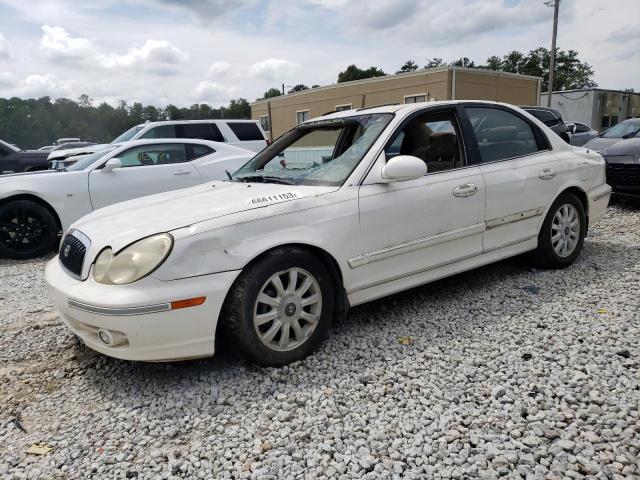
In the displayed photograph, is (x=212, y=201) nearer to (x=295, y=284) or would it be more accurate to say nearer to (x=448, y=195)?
(x=295, y=284)

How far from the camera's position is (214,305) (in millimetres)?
2691

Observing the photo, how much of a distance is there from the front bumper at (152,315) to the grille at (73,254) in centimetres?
22

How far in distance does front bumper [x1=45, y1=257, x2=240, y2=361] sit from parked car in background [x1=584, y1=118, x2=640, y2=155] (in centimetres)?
846

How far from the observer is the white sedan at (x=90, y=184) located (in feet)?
21.4

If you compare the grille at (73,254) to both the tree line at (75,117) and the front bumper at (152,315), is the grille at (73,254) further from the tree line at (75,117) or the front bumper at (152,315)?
the tree line at (75,117)

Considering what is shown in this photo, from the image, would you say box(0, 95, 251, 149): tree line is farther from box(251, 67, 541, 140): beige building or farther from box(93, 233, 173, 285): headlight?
box(93, 233, 173, 285): headlight

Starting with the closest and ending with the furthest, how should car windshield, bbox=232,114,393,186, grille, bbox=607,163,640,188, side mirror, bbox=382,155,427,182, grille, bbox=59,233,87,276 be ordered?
grille, bbox=59,233,87,276 → side mirror, bbox=382,155,427,182 → car windshield, bbox=232,114,393,186 → grille, bbox=607,163,640,188

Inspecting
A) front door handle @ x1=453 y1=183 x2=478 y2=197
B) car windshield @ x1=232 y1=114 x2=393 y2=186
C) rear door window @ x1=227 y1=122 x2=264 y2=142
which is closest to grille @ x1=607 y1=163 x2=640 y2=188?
front door handle @ x1=453 y1=183 x2=478 y2=197

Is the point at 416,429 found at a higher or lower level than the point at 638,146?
lower

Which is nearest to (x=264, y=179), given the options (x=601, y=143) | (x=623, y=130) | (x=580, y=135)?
(x=601, y=143)

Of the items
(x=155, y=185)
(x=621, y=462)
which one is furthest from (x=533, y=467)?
(x=155, y=185)

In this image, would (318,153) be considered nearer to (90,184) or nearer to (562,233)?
(562,233)

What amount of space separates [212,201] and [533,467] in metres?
2.26

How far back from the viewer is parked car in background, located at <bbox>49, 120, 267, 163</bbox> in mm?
10523
